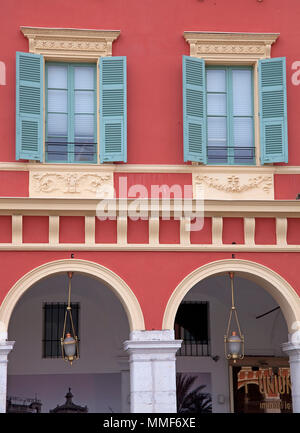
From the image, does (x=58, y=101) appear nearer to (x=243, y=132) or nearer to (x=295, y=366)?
(x=243, y=132)

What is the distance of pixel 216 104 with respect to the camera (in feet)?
48.5

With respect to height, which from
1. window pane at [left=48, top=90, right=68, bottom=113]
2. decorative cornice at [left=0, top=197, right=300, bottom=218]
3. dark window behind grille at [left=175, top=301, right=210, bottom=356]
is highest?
window pane at [left=48, top=90, right=68, bottom=113]

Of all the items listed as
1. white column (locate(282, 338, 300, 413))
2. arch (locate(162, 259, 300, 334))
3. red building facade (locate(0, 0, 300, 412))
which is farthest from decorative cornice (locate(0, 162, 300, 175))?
white column (locate(282, 338, 300, 413))

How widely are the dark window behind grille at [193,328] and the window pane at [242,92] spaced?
473 centimetres

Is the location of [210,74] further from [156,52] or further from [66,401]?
[66,401]

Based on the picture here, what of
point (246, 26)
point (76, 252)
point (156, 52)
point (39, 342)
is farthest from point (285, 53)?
point (39, 342)

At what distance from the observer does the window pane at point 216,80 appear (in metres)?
14.8

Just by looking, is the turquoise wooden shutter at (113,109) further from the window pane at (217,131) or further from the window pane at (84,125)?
the window pane at (217,131)

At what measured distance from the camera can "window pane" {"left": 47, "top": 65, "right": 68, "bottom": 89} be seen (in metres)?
14.5

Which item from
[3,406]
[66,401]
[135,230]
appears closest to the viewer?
[3,406]

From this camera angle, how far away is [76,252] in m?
13.8

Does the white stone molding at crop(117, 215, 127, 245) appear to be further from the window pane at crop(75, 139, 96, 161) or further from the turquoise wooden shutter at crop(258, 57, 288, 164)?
the turquoise wooden shutter at crop(258, 57, 288, 164)

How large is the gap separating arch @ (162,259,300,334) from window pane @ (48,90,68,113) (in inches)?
139

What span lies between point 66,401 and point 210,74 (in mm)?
6932
